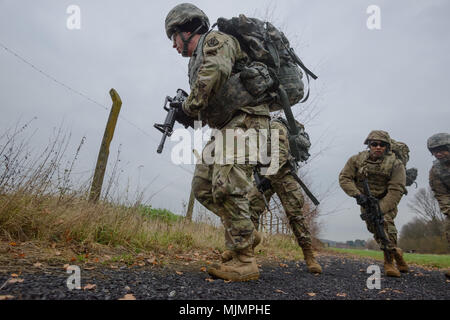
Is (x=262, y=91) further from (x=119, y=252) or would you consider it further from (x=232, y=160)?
(x=119, y=252)

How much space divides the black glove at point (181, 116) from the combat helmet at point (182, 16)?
2.44ft

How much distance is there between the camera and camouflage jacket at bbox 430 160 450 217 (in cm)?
443

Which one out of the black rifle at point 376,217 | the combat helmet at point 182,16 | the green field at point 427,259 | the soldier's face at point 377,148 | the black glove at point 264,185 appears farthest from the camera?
the green field at point 427,259

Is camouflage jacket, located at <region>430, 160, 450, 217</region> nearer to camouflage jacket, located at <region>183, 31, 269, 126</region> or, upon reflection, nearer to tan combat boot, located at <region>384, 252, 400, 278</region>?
tan combat boot, located at <region>384, 252, 400, 278</region>

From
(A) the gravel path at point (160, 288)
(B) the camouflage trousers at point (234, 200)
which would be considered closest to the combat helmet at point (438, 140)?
(A) the gravel path at point (160, 288)

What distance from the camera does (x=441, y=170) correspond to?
456 centimetres

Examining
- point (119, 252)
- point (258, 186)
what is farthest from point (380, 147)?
point (119, 252)

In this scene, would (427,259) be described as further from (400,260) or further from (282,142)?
(282,142)

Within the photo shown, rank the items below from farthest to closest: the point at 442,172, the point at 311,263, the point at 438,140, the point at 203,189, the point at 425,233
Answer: the point at 425,233 → the point at 438,140 → the point at 442,172 → the point at 311,263 → the point at 203,189

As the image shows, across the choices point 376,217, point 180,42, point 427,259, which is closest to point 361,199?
point 376,217

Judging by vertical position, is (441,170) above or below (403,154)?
below

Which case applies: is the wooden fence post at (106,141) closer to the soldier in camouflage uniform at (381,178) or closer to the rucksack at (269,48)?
the rucksack at (269,48)

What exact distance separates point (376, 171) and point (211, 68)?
10.7 ft

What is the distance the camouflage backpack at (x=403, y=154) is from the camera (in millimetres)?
4574
